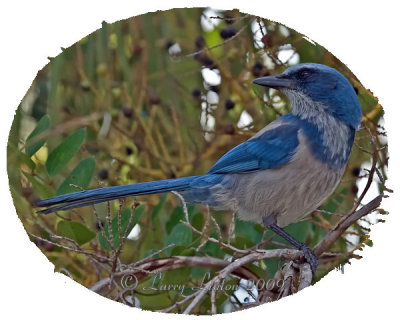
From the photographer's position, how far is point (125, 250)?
158 inches

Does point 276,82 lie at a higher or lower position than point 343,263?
higher

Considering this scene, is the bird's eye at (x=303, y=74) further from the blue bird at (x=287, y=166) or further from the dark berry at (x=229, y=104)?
the dark berry at (x=229, y=104)

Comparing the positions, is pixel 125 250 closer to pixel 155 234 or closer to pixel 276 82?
pixel 155 234

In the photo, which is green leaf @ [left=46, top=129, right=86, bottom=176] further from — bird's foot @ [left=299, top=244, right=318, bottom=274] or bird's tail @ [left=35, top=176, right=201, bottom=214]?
bird's foot @ [left=299, top=244, right=318, bottom=274]

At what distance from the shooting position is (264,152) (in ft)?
13.1

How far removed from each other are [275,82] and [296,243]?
0.53 m

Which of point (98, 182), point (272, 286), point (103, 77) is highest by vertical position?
point (103, 77)

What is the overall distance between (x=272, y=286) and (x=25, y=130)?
956 mm

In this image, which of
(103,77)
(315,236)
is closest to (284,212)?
(315,236)

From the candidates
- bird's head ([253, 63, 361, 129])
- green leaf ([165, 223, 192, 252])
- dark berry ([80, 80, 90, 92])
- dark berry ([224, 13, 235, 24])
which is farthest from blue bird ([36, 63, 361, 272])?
dark berry ([80, 80, 90, 92])

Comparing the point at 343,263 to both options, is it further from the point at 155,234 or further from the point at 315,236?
the point at 155,234

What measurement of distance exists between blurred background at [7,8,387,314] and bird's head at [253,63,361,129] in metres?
0.04

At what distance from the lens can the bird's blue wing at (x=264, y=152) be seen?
398 cm

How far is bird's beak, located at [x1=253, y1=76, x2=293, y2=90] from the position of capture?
4.03 metres
